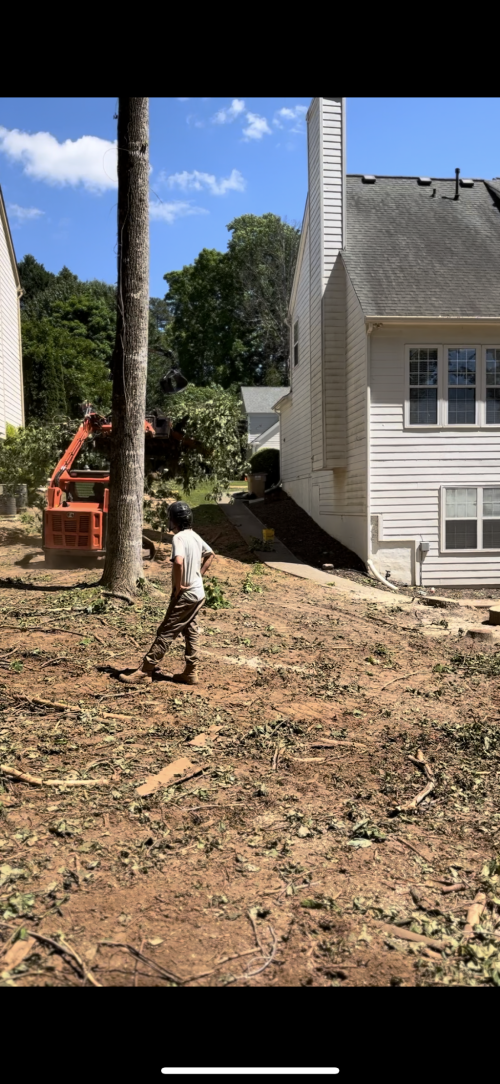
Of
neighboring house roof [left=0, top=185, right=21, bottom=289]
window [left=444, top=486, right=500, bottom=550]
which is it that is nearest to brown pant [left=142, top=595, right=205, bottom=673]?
window [left=444, top=486, right=500, bottom=550]

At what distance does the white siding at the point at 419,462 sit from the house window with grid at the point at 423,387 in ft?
0.71

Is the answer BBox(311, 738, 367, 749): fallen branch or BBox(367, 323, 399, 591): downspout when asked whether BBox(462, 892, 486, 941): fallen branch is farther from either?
BBox(367, 323, 399, 591): downspout

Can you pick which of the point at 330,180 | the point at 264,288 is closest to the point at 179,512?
the point at 330,180

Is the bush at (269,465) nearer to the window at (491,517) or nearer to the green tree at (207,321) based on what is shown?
the window at (491,517)

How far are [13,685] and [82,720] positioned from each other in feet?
3.57

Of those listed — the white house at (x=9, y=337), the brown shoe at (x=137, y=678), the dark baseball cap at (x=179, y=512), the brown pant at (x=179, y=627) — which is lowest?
the brown shoe at (x=137, y=678)

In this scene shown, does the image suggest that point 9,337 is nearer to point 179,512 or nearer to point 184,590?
Result: point 179,512

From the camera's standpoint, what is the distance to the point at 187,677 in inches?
269

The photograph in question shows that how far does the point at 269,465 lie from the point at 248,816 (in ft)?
84.9

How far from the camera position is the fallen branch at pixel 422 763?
517 cm

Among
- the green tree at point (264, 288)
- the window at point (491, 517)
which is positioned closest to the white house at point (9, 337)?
the window at point (491, 517)
